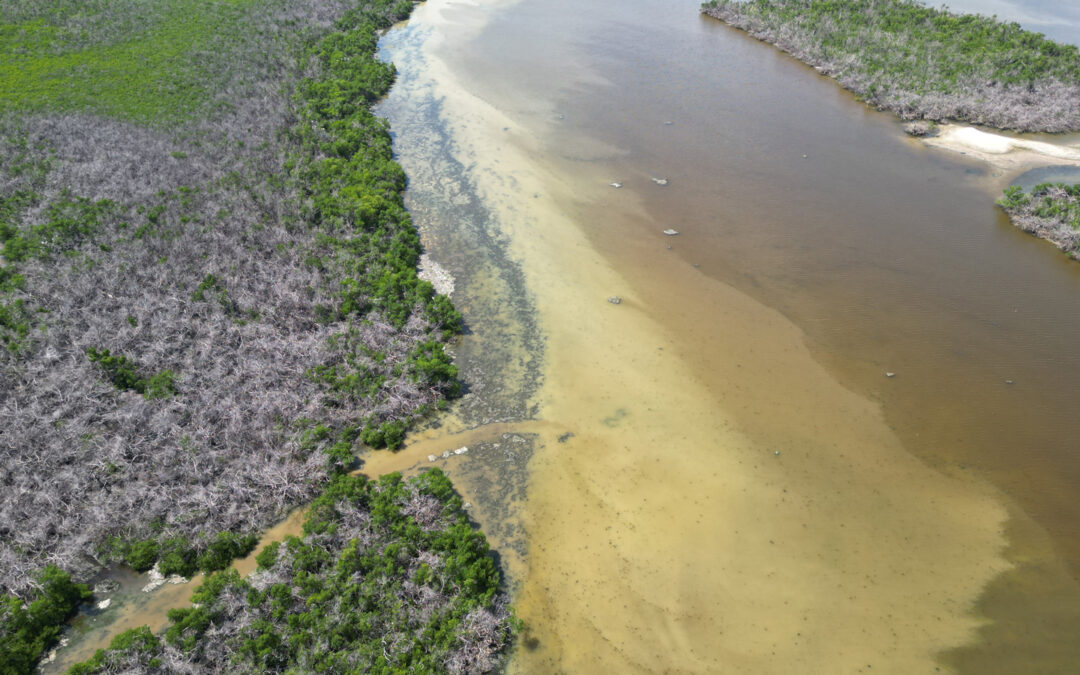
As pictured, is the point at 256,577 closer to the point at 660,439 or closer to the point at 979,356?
the point at 660,439

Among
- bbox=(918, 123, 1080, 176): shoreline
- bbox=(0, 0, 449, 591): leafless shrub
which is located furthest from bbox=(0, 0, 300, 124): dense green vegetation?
bbox=(918, 123, 1080, 176): shoreline

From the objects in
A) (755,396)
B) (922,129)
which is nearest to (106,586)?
Result: (755,396)

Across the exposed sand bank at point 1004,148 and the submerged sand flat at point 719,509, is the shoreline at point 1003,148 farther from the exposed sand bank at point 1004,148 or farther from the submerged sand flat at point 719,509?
the submerged sand flat at point 719,509

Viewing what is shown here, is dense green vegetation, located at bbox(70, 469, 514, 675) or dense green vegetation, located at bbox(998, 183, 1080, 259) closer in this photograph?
dense green vegetation, located at bbox(70, 469, 514, 675)

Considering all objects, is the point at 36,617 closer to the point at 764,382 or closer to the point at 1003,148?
the point at 764,382

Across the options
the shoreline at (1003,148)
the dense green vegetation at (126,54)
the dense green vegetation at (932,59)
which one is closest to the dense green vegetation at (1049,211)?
the shoreline at (1003,148)

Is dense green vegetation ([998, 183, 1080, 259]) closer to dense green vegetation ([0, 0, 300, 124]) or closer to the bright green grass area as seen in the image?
dense green vegetation ([0, 0, 300, 124])

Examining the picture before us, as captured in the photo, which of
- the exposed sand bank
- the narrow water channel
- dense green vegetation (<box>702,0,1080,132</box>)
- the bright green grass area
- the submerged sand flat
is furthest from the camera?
dense green vegetation (<box>702,0,1080,132</box>)
